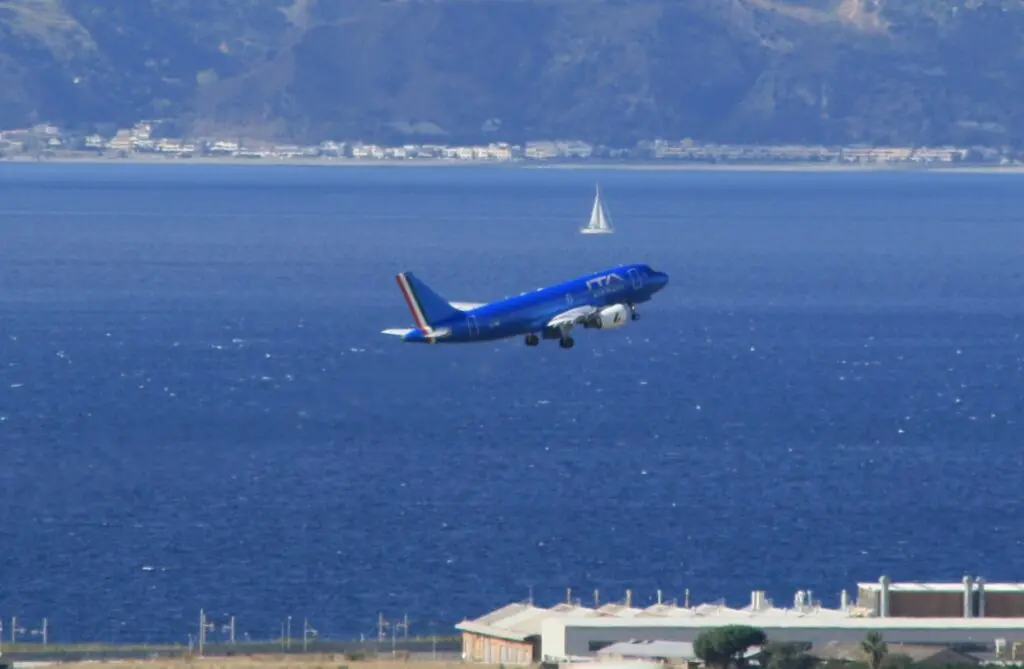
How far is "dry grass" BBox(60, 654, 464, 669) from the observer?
10675 centimetres

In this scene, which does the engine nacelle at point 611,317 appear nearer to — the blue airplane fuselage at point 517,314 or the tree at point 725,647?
the blue airplane fuselage at point 517,314

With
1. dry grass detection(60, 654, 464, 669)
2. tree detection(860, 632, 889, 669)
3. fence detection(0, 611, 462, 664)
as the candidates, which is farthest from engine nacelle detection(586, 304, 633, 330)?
fence detection(0, 611, 462, 664)

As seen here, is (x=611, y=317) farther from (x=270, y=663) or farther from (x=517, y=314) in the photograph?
(x=270, y=663)

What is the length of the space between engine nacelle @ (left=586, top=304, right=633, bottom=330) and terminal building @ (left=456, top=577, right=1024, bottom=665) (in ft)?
43.2

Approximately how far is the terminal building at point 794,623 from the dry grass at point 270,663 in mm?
4475

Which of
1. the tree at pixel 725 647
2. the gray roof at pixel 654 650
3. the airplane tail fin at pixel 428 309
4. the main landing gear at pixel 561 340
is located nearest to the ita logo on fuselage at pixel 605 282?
the main landing gear at pixel 561 340

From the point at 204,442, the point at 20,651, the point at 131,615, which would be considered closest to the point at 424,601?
the point at 131,615

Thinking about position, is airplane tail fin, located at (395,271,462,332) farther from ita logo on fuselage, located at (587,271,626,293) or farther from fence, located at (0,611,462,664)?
fence, located at (0,611,462,664)

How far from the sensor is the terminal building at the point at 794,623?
362 feet

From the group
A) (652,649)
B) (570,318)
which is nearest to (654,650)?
(652,649)

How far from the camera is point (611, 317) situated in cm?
10256

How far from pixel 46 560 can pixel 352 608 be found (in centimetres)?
1980

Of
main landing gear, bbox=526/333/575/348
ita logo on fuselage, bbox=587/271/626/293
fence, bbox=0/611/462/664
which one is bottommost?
fence, bbox=0/611/462/664

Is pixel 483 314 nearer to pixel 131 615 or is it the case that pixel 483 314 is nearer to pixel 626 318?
pixel 626 318
